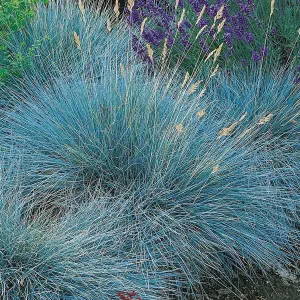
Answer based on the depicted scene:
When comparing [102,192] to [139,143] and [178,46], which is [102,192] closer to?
[139,143]

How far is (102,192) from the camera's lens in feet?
11.1

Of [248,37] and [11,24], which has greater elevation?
[248,37]

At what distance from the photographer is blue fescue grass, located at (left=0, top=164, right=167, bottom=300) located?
9.09ft

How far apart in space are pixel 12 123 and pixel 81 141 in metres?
0.63

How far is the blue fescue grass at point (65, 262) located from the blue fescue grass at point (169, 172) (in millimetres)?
130

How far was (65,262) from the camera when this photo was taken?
2803 mm

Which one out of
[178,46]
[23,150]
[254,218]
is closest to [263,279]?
[254,218]

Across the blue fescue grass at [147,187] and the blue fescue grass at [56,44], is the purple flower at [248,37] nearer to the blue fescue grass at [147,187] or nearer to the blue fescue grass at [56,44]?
the blue fescue grass at [147,187]

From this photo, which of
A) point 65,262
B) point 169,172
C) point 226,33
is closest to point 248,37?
point 226,33

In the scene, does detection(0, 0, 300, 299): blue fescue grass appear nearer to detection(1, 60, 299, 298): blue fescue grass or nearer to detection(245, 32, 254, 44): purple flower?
detection(1, 60, 299, 298): blue fescue grass

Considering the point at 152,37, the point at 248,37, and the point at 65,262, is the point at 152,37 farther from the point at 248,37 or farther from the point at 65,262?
the point at 65,262

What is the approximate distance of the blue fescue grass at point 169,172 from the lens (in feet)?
10.8

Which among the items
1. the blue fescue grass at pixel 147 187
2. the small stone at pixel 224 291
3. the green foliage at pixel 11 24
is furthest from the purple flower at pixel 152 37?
the small stone at pixel 224 291

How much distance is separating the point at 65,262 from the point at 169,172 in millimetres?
881
